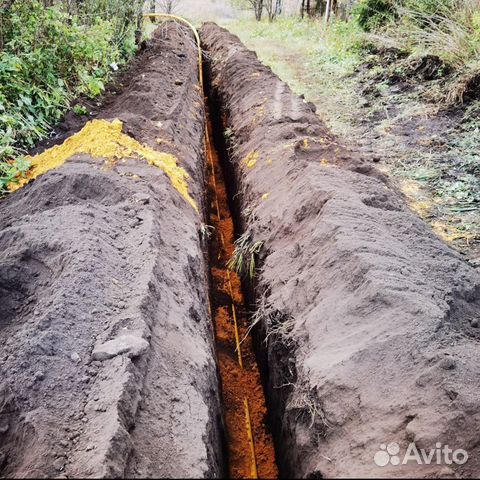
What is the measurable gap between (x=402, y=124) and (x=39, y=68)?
5.80m

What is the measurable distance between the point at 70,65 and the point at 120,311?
5.65m

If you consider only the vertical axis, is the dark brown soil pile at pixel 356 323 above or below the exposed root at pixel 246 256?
above

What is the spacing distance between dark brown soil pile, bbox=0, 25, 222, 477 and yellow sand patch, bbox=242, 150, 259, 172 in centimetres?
127

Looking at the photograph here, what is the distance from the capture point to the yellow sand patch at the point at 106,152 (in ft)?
15.3

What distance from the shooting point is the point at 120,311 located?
2828 mm

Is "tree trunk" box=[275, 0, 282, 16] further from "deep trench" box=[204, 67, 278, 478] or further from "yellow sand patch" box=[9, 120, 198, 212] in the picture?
"yellow sand patch" box=[9, 120, 198, 212]

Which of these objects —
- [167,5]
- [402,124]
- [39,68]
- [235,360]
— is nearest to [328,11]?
[167,5]

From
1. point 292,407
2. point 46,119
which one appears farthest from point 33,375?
point 46,119

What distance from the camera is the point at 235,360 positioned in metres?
4.02

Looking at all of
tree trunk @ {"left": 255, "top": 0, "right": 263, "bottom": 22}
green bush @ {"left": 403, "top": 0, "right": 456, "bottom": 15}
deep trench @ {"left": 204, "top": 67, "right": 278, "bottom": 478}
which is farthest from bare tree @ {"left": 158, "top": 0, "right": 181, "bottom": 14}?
deep trench @ {"left": 204, "top": 67, "right": 278, "bottom": 478}

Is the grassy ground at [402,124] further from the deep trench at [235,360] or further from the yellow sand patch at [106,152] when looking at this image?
the yellow sand patch at [106,152]

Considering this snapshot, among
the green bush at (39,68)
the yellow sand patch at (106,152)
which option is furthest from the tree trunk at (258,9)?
the yellow sand patch at (106,152)

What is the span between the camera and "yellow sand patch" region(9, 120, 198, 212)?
15.3 feet

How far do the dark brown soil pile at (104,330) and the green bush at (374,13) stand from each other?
963 centimetres
